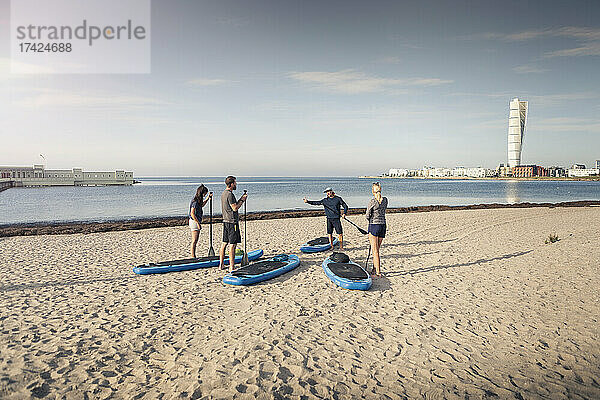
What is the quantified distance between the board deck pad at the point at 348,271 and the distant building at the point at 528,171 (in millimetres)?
203443

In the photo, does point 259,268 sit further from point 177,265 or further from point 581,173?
point 581,173

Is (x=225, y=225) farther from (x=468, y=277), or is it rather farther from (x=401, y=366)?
(x=468, y=277)

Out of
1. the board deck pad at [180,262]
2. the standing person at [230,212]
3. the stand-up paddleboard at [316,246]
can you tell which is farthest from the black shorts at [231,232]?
the stand-up paddleboard at [316,246]

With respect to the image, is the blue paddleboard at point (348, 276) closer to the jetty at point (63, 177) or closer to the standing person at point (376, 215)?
the standing person at point (376, 215)

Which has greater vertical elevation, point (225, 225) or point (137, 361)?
point (225, 225)

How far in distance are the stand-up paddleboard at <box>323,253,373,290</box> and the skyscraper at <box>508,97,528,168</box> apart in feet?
670

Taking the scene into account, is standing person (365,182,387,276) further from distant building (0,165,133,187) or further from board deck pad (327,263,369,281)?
distant building (0,165,133,187)

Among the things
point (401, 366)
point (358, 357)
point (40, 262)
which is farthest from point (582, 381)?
point (40, 262)

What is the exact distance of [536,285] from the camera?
833cm

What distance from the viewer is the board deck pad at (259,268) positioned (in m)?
8.40

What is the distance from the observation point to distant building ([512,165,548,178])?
178 m

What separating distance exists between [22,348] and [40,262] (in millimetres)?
6780

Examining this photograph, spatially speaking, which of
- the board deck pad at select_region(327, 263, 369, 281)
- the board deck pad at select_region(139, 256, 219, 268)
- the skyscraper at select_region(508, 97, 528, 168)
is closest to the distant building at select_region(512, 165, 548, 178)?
the skyscraper at select_region(508, 97, 528, 168)

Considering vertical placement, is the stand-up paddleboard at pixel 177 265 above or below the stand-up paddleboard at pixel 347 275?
below
